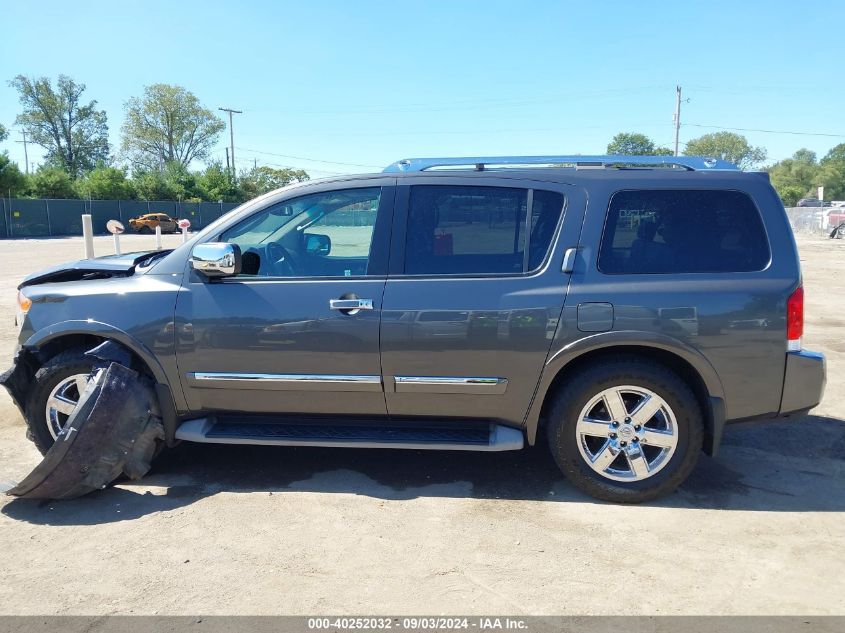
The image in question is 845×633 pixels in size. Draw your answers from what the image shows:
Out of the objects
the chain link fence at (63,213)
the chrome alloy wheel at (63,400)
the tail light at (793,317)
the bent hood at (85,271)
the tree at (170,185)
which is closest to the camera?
the tail light at (793,317)

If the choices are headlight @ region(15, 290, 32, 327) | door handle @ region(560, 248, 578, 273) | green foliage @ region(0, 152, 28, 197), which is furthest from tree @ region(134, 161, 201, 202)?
door handle @ region(560, 248, 578, 273)

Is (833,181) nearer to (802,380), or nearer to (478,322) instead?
(802,380)

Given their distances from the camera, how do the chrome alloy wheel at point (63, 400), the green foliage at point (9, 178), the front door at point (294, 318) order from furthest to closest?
the green foliage at point (9, 178) < the chrome alloy wheel at point (63, 400) < the front door at point (294, 318)

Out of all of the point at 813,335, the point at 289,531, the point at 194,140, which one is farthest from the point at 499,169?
the point at 194,140

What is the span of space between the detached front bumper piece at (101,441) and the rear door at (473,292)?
1.55 m

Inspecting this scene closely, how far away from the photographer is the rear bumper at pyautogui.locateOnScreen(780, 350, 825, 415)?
342cm

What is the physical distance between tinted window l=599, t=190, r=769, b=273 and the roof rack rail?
0.23 m

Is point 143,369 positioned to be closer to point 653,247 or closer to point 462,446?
point 462,446

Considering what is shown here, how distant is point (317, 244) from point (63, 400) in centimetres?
192

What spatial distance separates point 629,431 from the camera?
357cm

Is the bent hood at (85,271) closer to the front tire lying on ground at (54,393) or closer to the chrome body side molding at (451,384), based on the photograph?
the front tire lying on ground at (54,393)

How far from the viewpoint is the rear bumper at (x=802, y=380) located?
3418 millimetres

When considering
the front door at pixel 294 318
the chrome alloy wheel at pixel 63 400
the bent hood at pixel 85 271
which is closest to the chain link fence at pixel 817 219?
the front door at pixel 294 318

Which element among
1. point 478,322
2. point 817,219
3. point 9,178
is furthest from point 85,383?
point 9,178
